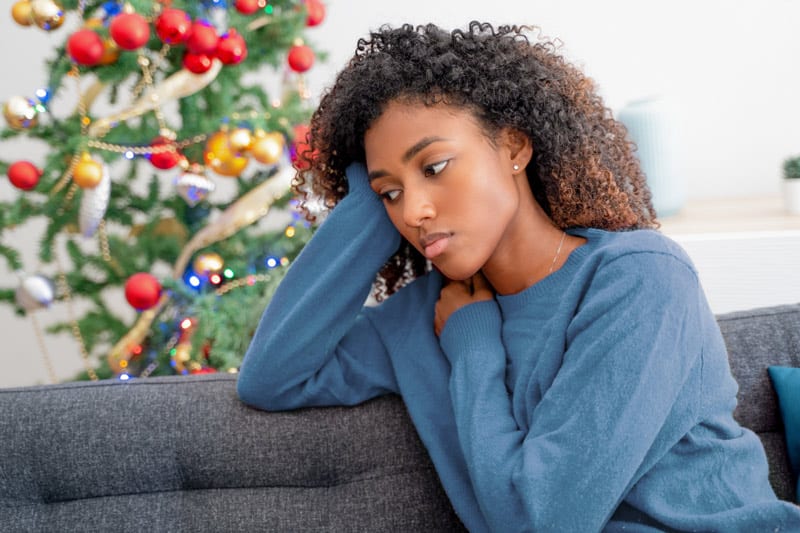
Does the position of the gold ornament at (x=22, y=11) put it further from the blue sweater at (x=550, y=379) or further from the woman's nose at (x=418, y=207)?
the woman's nose at (x=418, y=207)

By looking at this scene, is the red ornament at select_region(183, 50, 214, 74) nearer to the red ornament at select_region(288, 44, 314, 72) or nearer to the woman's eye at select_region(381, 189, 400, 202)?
the red ornament at select_region(288, 44, 314, 72)

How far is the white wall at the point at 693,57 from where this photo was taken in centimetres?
276

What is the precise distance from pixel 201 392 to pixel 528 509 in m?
0.60

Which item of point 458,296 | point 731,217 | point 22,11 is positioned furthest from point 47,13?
point 731,217

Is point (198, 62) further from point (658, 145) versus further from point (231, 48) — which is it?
point (658, 145)

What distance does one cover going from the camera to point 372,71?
1251 mm

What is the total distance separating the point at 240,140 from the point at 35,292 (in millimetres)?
650

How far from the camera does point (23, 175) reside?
210 centimetres

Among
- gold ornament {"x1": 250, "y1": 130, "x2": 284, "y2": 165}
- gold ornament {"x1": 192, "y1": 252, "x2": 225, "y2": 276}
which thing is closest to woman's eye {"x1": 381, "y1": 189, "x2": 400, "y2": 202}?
gold ornament {"x1": 250, "y1": 130, "x2": 284, "y2": 165}

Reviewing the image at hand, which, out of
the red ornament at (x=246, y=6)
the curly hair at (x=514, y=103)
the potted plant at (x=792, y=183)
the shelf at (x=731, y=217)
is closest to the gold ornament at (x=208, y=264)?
the red ornament at (x=246, y=6)

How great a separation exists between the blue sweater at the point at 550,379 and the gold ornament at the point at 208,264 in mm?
823

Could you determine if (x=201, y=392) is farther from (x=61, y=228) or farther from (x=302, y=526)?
(x=61, y=228)

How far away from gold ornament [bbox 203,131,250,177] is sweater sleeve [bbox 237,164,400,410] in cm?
81

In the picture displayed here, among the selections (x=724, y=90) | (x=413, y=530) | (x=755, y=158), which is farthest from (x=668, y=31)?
(x=413, y=530)
